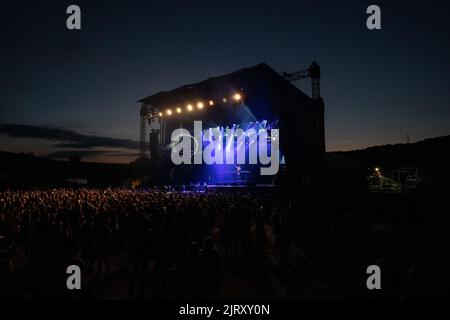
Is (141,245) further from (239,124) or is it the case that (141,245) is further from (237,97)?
(239,124)

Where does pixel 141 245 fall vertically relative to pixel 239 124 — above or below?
below

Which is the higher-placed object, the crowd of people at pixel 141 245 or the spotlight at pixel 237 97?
the spotlight at pixel 237 97

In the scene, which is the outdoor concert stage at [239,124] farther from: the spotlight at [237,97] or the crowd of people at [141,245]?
the crowd of people at [141,245]

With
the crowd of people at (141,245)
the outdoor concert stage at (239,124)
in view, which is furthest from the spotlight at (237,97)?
the crowd of people at (141,245)

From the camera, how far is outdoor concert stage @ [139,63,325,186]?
73.2ft

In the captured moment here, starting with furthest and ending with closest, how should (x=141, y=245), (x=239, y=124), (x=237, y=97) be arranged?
(x=239, y=124)
(x=237, y=97)
(x=141, y=245)

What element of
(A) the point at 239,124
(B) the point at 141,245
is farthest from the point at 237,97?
(B) the point at 141,245

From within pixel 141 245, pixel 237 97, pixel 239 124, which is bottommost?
pixel 141 245

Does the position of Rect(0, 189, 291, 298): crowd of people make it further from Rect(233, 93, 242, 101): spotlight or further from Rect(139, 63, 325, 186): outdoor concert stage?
Rect(233, 93, 242, 101): spotlight

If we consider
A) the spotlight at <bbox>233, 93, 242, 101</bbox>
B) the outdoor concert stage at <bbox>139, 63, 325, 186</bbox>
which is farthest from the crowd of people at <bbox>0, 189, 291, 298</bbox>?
the spotlight at <bbox>233, 93, 242, 101</bbox>

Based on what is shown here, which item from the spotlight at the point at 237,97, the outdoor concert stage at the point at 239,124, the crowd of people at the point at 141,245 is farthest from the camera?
the spotlight at the point at 237,97

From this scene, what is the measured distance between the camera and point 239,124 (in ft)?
91.4

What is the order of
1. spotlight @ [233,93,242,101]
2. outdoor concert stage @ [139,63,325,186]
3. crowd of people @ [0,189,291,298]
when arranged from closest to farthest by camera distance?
crowd of people @ [0,189,291,298] → outdoor concert stage @ [139,63,325,186] → spotlight @ [233,93,242,101]

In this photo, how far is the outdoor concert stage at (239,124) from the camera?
878 inches
